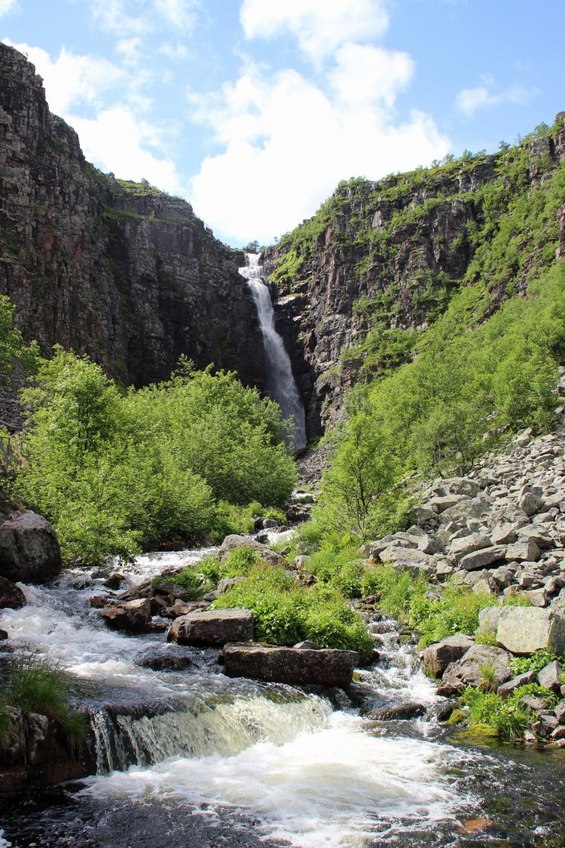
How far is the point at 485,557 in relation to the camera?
1853cm

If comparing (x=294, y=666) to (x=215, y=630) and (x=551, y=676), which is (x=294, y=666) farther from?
(x=551, y=676)

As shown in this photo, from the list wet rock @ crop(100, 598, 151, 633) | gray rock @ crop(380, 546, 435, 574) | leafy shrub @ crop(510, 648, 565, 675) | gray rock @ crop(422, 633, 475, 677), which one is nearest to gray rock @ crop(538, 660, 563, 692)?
leafy shrub @ crop(510, 648, 565, 675)

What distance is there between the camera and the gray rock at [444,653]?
46.5 feet

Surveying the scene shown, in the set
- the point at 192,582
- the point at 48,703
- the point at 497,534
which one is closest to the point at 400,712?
the point at 48,703

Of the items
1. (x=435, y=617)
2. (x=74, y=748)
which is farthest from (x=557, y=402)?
(x=74, y=748)

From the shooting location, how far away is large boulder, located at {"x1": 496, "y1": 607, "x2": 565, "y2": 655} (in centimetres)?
1279

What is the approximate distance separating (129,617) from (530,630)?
972 centimetres

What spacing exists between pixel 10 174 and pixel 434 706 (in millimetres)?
81277

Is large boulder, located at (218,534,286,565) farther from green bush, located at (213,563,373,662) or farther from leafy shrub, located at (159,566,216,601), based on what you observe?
green bush, located at (213,563,373,662)

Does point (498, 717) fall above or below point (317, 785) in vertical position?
below

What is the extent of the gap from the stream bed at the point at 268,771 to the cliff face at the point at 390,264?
79.3m

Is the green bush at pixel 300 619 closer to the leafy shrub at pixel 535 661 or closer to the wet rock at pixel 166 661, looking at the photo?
the wet rock at pixel 166 661

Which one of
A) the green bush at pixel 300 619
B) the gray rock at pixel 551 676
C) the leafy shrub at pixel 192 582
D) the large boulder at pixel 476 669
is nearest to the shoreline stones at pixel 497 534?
the large boulder at pixel 476 669

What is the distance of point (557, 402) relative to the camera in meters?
37.2
